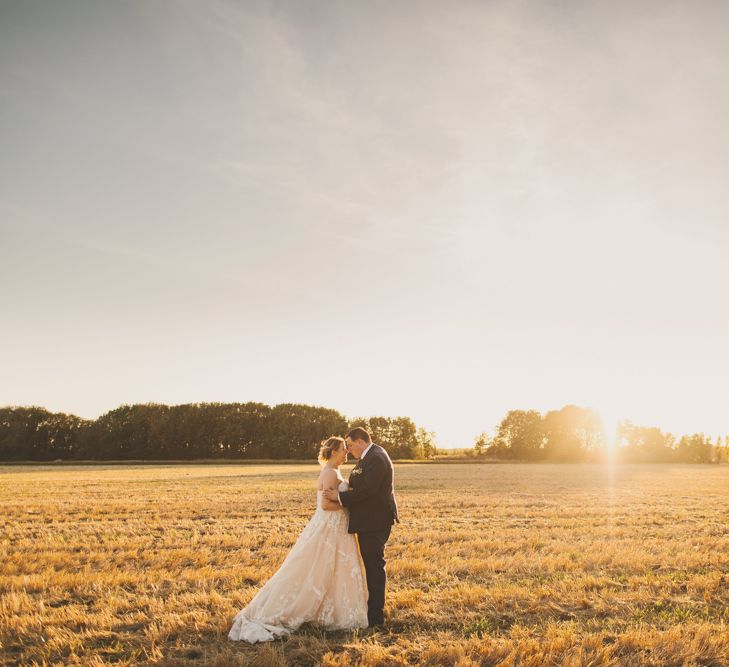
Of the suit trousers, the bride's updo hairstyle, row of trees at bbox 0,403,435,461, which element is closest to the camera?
the suit trousers

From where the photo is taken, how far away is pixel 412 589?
9.66 meters

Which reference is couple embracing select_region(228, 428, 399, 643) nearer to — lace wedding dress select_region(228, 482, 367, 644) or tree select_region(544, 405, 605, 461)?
lace wedding dress select_region(228, 482, 367, 644)

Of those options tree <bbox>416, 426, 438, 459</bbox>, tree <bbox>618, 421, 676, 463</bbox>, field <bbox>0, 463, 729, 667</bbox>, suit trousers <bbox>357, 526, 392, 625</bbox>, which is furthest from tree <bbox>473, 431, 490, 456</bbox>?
suit trousers <bbox>357, 526, 392, 625</bbox>

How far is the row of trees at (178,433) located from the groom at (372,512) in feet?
274

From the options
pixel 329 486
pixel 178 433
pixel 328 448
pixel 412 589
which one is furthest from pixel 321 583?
pixel 178 433

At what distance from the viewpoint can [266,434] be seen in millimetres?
96938

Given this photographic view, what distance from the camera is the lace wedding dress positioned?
7641 millimetres

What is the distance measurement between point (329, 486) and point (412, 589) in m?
2.98

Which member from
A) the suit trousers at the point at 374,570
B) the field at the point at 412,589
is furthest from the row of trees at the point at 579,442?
the suit trousers at the point at 374,570

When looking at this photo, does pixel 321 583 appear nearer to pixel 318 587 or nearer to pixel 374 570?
pixel 318 587

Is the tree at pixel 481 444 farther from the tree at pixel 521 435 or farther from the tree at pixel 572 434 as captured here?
the tree at pixel 572 434

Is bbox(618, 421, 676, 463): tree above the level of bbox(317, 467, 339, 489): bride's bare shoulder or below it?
below

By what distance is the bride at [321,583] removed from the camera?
7.64 metres

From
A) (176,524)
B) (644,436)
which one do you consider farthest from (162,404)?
(644,436)
